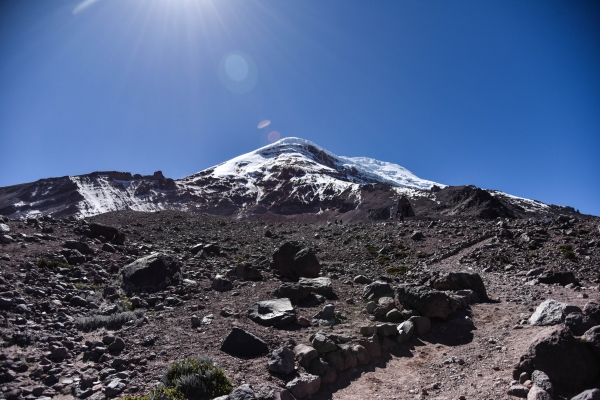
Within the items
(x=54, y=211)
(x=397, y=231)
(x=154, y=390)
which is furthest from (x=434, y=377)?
(x=54, y=211)

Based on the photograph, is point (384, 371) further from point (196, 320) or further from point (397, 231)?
point (397, 231)

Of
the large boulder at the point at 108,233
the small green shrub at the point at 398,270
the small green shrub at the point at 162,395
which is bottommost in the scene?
the small green shrub at the point at 162,395

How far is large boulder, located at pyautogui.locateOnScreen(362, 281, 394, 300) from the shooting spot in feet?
42.3

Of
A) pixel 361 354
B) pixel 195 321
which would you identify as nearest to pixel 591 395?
pixel 361 354

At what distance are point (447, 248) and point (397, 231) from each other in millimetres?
6129

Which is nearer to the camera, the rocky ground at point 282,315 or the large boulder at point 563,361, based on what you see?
the large boulder at point 563,361

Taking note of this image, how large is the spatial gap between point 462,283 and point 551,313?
3863 millimetres

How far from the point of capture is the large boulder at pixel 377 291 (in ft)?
42.3

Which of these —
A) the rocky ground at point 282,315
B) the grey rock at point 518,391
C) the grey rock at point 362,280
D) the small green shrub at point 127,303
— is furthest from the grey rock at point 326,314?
the small green shrub at point 127,303

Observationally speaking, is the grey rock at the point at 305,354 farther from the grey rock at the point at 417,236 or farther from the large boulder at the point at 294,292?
the grey rock at the point at 417,236

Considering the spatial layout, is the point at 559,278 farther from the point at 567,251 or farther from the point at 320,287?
the point at 320,287

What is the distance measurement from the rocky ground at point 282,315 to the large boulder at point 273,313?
5 centimetres

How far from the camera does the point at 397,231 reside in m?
27.5

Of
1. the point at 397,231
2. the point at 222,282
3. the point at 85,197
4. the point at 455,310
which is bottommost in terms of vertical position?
the point at 455,310
